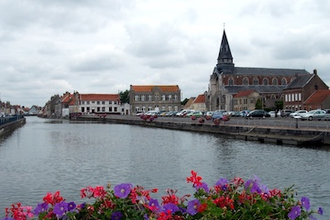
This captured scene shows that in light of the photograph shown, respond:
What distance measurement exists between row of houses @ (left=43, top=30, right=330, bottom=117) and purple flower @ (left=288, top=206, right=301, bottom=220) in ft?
270

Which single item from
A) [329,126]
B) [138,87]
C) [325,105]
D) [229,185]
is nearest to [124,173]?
[229,185]

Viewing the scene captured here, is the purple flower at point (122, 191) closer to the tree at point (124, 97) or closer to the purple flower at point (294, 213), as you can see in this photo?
the purple flower at point (294, 213)

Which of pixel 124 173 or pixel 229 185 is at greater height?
pixel 229 185

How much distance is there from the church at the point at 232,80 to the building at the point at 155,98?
A: 14.0m

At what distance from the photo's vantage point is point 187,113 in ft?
339

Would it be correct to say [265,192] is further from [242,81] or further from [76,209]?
[242,81]

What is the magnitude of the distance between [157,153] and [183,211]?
28.3 meters

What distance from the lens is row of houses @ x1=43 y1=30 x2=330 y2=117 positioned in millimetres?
92688

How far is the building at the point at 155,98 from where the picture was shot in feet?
488

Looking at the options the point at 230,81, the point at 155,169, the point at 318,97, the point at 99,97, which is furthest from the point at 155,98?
the point at 155,169

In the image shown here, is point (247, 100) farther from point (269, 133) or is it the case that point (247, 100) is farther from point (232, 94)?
point (269, 133)

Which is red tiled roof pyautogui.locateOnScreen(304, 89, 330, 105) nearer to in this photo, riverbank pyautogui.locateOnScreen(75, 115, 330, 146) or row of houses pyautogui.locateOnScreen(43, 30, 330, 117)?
row of houses pyautogui.locateOnScreen(43, 30, 330, 117)

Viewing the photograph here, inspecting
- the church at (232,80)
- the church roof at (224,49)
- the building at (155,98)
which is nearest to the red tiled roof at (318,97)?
the church at (232,80)

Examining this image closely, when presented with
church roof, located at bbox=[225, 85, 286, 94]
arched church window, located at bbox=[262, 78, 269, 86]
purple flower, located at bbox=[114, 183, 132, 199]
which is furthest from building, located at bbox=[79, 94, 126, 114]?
purple flower, located at bbox=[114, 183, 132, 199]
